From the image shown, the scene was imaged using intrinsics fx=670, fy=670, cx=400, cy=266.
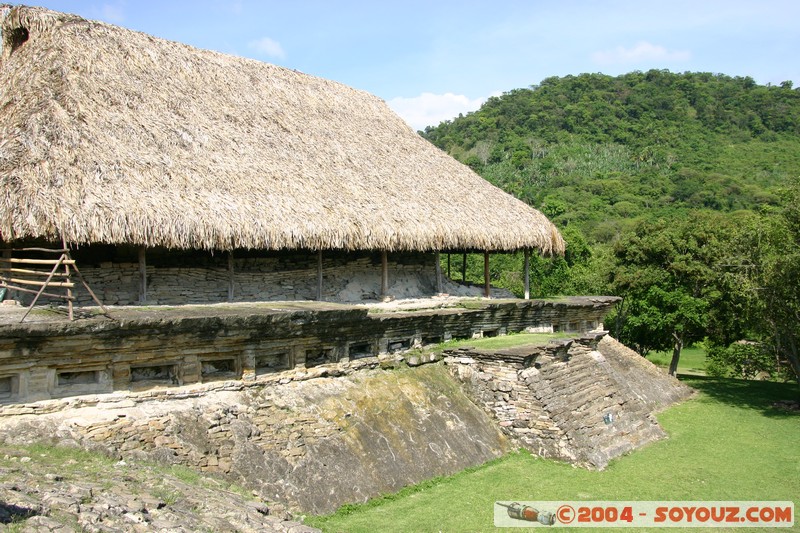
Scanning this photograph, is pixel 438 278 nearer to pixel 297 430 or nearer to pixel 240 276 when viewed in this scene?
pixel 240 276

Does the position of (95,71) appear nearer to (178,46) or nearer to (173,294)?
(178,46)

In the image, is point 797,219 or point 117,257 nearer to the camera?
point 117,257

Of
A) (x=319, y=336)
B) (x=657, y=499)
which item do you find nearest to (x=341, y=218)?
(x=319, y=336)

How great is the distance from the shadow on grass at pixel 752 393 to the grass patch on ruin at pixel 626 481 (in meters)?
2.17

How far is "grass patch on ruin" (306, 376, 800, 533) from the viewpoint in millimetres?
7539

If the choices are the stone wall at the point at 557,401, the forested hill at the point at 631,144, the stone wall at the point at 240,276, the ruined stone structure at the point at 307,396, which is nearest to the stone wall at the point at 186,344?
the ruined stone structure at the point at 307,396

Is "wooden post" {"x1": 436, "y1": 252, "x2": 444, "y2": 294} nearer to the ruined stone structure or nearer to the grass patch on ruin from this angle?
the ruined stone structure

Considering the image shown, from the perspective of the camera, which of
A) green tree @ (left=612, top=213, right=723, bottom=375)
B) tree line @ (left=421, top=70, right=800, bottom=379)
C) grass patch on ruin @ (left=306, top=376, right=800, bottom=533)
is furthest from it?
green tree @ (left=612, top=213, right=723, bottom=375)

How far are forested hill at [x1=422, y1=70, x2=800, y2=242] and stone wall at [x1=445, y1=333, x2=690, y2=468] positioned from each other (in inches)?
1156

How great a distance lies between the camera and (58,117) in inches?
369

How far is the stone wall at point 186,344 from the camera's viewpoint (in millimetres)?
6922

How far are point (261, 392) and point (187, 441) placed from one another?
1.41m

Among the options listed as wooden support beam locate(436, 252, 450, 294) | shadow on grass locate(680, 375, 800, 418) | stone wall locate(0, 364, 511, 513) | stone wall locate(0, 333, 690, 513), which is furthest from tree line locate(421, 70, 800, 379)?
stone wall locate(0, 364, 511, 513)

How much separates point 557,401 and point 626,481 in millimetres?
1595
